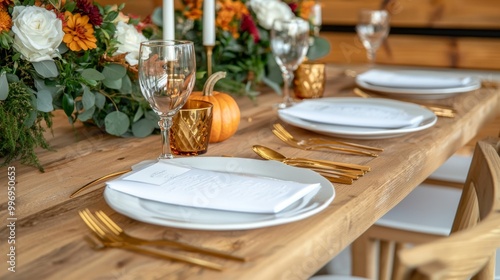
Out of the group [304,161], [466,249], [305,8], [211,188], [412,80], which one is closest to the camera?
[466,249]

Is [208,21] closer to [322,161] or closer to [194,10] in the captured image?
[194,10]

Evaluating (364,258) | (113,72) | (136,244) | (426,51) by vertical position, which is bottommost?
(364,258)

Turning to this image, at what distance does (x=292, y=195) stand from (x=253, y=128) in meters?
0.56

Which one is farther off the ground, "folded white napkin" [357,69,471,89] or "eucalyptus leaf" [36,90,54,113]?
"eucalyptus leaf" [36,90,54,113]

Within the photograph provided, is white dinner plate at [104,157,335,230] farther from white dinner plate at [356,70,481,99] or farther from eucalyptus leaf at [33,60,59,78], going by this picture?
white dinner plate at [356,70,481,99]

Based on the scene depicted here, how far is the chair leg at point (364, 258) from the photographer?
6.65 ft

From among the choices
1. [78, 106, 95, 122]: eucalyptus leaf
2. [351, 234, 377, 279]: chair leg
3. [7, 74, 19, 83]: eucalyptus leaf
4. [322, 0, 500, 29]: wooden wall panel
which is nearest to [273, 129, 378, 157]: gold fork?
[78, 106, 95, 122]: eucalyptus leaf

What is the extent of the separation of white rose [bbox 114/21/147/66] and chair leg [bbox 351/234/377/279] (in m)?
0.96

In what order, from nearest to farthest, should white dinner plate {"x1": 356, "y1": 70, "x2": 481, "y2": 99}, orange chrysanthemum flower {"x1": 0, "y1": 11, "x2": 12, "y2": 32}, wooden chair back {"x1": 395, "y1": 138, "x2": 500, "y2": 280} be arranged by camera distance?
wooden chair back {"x1": 395, "y1": 138, "x2": 500, "y2": 280} < orange chrysanthemum flower {"x1": 0, "y1": 11, "x2": 12, "y2": 32} < white dinner plate {"x1": 356, "y1": 70, "x2": 481, "y2": 99}

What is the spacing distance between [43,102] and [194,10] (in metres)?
0.65

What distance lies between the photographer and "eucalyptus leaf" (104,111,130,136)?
1349 mm

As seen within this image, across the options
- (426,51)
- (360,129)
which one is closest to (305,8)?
(360,129)

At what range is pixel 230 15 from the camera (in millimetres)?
1764

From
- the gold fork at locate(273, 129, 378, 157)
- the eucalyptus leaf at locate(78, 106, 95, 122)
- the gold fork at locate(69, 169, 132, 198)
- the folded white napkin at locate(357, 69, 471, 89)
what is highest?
the eucalyptus leaf at locate(78, 106, 95, 122)
